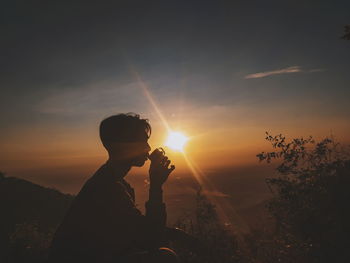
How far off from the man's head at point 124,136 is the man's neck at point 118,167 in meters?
0.04

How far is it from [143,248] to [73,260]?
77 centimetres

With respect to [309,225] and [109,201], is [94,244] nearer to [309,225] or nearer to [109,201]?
[109,201]

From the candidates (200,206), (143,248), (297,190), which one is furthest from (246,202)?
(143,248)

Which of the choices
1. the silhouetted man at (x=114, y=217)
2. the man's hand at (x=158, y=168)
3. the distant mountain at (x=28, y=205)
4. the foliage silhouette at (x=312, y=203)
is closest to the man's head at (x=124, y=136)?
the silhouetted man at (x=114, y=217)

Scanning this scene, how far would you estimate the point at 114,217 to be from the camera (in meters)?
2.72

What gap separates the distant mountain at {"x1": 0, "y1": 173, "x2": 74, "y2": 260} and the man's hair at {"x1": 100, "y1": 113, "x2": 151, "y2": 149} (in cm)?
1336

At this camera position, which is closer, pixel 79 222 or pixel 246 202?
pixel 79 222

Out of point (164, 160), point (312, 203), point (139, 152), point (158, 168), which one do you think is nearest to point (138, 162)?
point (139, 152)

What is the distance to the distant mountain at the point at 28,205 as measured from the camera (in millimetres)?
15336

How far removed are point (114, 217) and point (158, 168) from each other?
98 cm

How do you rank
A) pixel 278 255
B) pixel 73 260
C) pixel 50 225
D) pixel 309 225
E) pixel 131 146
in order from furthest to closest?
pixel 50 225
pixel 309 225
pixel 278 255
pixel 131 146
pixel 73 260

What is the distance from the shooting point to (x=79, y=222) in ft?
Result: 8.54

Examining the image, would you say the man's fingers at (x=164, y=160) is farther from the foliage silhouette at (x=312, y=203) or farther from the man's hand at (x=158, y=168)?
the foliage silhouette at (x=312, y=203)

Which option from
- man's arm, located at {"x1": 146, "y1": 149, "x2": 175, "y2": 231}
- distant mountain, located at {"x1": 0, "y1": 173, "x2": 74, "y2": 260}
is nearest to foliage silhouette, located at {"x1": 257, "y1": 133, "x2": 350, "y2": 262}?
man's arm, located at {"x1": 146, "y1": 149, "x2": 175, "y2": 231}
